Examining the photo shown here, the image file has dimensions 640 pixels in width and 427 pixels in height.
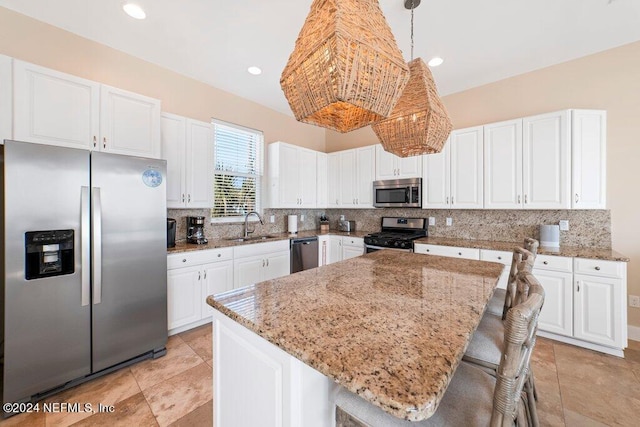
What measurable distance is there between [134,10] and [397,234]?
3.82 metres

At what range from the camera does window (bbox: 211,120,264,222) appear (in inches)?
142

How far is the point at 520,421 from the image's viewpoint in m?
1.04

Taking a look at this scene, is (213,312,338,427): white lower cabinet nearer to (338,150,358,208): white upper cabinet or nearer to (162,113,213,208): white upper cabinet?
(162,113,213,208): white upper cabinet

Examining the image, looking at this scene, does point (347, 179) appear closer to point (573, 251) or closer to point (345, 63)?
point (573, 251)

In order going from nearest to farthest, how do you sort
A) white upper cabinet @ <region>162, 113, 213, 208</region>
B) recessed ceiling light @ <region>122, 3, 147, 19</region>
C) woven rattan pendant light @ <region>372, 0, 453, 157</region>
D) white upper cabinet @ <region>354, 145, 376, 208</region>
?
woven rattan pendant light @ <region>372, 0, 453, 157</region> → recessed ceiling light @ <region>122, 3, 147, 19</region> → white upper cabinet @ <region>162, 113, 213, 208</region> → white upper cabinet @ <region>354, 145, 376, 208</region>

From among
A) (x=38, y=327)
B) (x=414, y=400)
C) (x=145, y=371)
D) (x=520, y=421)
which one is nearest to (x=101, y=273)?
(x=38, y=327)

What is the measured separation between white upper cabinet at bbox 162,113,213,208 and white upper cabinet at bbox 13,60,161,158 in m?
0.34

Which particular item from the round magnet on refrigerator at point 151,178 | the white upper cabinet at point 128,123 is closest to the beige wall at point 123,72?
the white upper cabinet at point 128,123

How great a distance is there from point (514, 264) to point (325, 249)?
9.20 ft

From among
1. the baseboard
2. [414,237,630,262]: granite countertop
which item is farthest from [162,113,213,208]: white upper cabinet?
the baseboard

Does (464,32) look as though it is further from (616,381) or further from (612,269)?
(616,381)

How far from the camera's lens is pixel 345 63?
91 centimetres

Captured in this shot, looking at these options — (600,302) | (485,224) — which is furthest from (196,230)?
(600,302)

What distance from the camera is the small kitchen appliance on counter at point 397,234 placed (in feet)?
11.1
